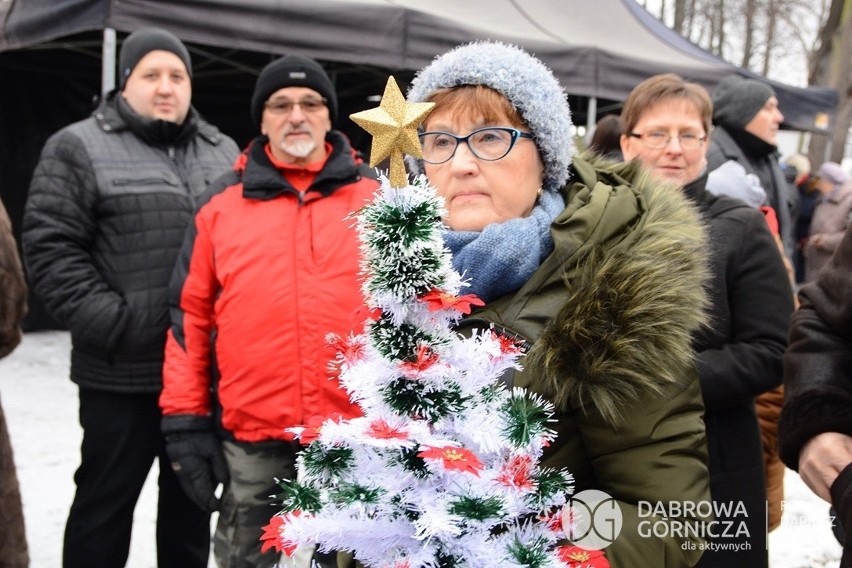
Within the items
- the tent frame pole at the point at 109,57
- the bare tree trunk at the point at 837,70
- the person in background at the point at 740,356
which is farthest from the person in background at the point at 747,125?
the bare tree trunk at the point at 837,70

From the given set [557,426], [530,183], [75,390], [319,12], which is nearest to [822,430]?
[557,426]

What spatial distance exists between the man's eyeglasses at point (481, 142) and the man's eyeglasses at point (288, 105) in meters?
1.32

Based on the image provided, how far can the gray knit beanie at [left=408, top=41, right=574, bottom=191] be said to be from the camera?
1.59 meters

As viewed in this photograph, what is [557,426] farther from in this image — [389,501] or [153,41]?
[153,41]

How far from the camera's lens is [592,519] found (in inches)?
56.1

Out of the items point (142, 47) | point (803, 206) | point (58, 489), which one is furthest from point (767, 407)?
point (803, 206)

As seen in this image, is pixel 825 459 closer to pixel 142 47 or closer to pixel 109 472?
pixel 109 472

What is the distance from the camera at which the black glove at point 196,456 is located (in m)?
2.68

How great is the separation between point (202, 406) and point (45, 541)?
1625mm

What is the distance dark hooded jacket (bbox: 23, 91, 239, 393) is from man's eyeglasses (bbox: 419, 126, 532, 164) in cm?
168

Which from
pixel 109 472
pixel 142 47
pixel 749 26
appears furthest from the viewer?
pixel 749 26

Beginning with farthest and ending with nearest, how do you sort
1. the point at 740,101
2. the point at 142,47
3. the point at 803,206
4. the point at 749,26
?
1. the point at 749,26
2. the point at 803,206
3. the point at 740,101
4. the point at 142,47

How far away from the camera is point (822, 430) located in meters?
1.59

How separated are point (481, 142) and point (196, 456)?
5.32 feet
